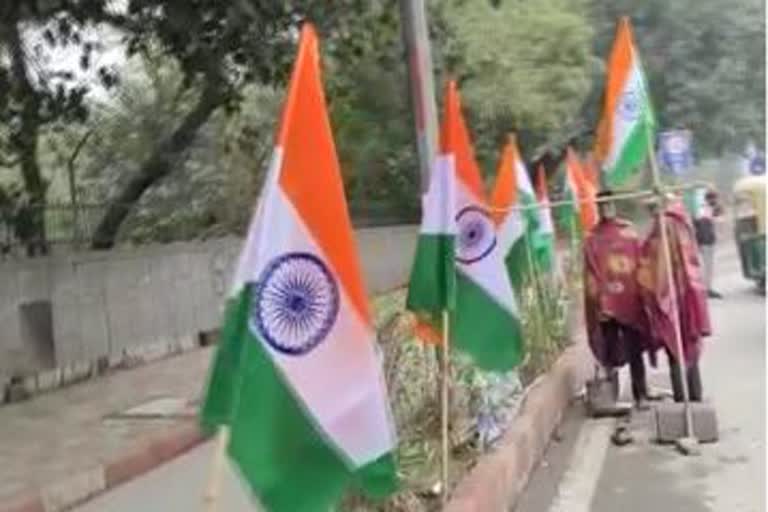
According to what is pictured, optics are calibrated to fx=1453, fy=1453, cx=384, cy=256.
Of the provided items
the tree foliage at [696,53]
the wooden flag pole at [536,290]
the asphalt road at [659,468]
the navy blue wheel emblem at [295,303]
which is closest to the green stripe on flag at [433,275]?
the asphalt road at [659,468]

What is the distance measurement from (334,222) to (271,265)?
30cm

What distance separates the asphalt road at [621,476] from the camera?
7129 millimetres

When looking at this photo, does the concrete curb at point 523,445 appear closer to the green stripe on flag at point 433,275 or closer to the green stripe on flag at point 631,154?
the green stripe on flag at point 433,275

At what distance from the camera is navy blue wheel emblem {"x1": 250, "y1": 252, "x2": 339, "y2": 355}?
14.3ft

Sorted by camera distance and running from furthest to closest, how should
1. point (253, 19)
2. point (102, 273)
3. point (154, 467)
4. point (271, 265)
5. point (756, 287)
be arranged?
point (756, 287) → point (102, 273) → point (253, 19) → point (154, 467) → point (271, 265)

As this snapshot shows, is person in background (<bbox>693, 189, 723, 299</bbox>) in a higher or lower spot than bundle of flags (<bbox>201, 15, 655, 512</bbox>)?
lower

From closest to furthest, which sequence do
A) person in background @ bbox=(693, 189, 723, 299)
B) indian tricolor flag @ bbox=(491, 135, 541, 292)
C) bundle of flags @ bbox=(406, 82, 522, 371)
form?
bundle of flags @ bbox=(406, 82, 522, 371) → indian tricolor flag @ bbox=(491, 135, 541, 292) → person in background @ bbox=(693, 189, 723, 299)

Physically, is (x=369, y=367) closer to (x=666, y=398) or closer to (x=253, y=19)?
(x=666, y=398)

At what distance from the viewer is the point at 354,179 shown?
26.7m

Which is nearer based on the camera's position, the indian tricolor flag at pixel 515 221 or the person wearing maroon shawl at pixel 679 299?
the person wearing maroon shawl at pixel 679 299

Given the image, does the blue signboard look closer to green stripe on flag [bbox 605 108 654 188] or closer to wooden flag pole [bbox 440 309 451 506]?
green stripe on flag [bbox 605 108 654 188]

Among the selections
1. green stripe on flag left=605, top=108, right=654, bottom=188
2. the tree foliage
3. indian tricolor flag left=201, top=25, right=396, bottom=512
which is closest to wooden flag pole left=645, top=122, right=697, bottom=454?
green stripe on flag left=605, top=108, right=654, bottom=188

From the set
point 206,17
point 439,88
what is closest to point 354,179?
point 439,88

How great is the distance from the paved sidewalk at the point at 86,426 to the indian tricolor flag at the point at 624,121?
10.8 feet
